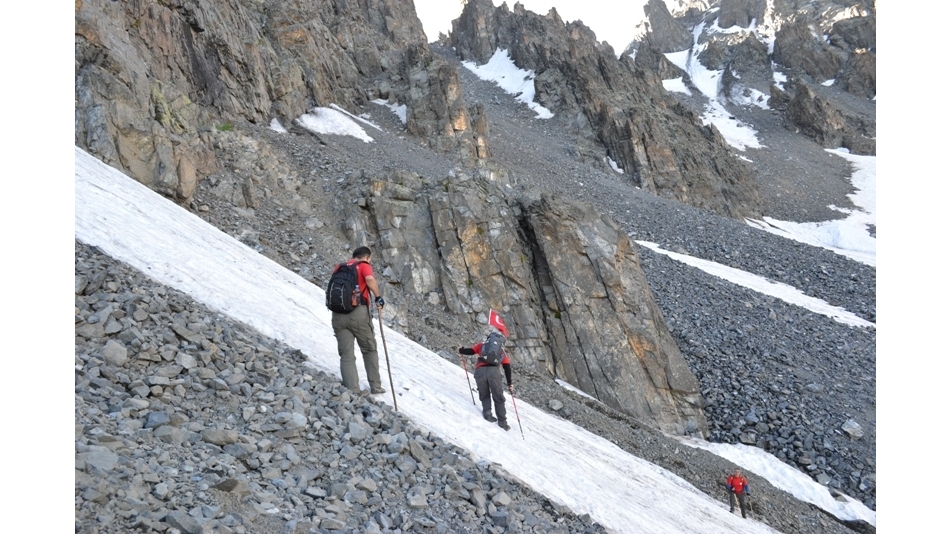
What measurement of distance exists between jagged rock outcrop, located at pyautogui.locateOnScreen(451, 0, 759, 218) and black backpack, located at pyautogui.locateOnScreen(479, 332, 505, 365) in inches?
2043

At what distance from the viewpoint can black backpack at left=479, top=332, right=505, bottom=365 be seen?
9.87m

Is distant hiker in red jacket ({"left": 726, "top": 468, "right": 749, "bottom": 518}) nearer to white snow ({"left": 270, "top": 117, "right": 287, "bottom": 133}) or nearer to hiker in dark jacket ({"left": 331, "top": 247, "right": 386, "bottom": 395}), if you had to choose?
hiker in dark jacket ({"left": 331, "top": 247, "right": 386, "bottom": 395})

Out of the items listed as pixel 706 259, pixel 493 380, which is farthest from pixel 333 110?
pixel 493 380

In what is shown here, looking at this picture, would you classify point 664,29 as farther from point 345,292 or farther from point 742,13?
point 345,292

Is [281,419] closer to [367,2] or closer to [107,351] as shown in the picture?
[107,351]

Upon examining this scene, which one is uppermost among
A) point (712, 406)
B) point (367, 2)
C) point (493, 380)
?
point (367, 2)

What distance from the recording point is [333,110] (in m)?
40.1

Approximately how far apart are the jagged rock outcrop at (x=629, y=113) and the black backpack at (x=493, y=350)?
2043 inches

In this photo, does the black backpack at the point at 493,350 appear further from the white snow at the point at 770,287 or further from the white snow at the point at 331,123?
the white snow at the point at 331,123

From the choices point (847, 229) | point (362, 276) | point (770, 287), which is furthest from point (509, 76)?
point (362, 276)

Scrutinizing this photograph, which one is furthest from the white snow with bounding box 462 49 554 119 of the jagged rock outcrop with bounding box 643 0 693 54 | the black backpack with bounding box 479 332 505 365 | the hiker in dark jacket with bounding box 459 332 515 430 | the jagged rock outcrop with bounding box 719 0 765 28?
the jagged rock outcrop with bounding box 719 0 765 28

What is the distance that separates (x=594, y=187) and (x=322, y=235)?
31613 millimetres

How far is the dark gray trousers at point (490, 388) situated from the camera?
9.36m

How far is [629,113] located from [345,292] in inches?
2465
